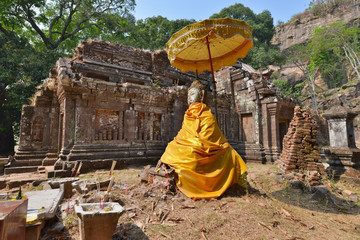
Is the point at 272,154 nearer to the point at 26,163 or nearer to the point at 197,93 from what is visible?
the point at 197,93

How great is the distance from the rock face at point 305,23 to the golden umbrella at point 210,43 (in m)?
38.9

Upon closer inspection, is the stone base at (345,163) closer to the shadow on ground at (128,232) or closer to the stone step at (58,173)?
the shadow on ground at (128,232)

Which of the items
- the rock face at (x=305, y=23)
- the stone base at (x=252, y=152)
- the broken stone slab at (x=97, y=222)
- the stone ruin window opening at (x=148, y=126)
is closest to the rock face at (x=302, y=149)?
the stone base at (x=252, y=152)

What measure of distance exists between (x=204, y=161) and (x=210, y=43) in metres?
3.20

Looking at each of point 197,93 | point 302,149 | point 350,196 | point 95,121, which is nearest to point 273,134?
point 302,149

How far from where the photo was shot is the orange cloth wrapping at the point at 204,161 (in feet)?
13.4

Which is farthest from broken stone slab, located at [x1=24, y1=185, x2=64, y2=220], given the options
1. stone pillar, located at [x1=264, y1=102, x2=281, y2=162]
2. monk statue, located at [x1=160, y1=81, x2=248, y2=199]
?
stone pillar, located at [x1=264, y1=102, x2=281, y2=162]

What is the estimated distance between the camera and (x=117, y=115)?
7902 millimetres

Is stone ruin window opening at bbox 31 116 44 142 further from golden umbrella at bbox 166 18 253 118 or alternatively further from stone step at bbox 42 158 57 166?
golden umbrella at bbox 166 18 253 118

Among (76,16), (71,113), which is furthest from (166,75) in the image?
(76,16)

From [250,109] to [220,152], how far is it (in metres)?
7.21

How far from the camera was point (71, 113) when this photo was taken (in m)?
7.06

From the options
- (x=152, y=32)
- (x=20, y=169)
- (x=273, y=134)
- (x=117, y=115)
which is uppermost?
(x=152, y=32)

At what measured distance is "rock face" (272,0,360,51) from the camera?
1269 inches
